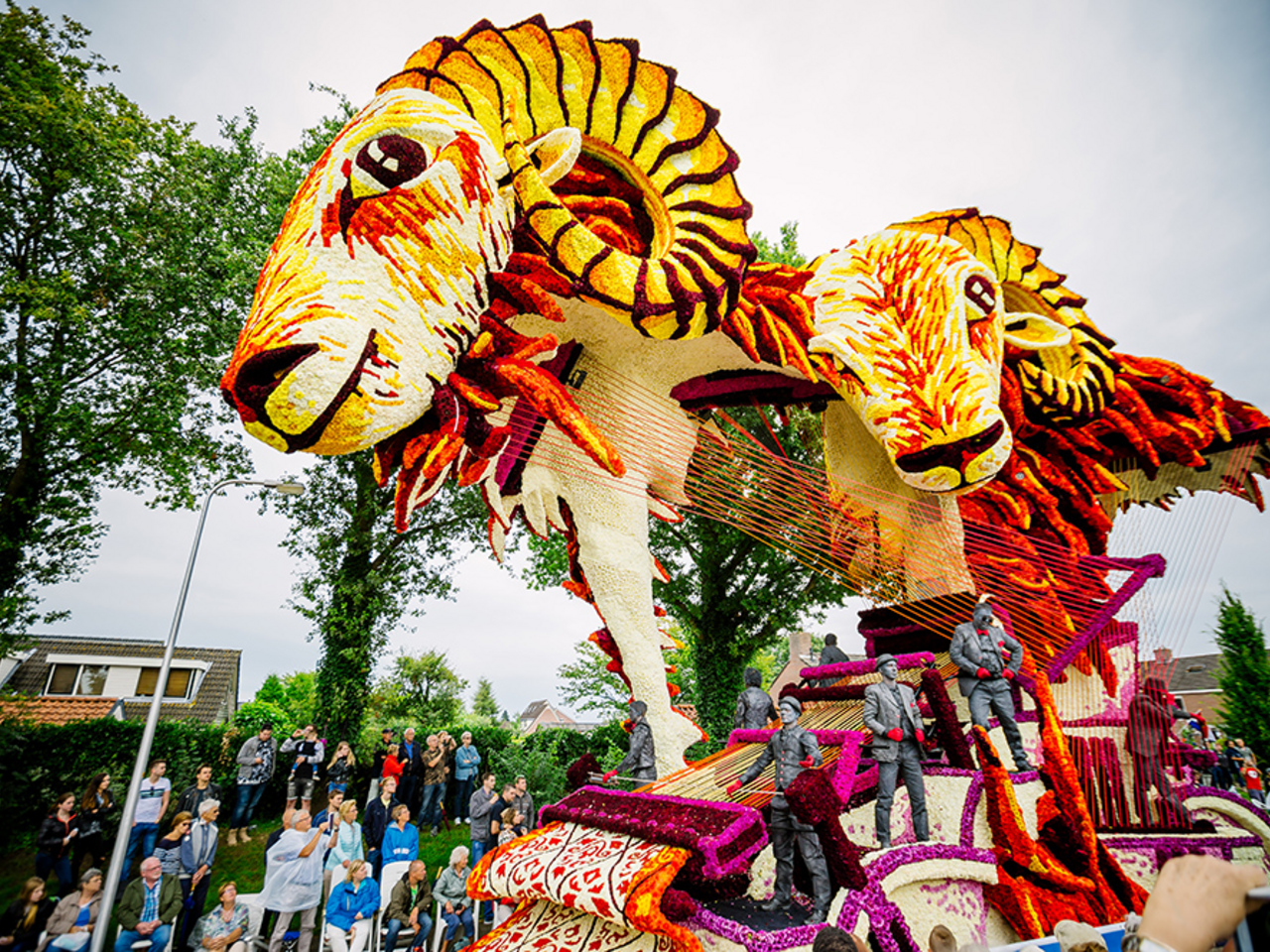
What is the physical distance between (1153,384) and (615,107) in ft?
24.6

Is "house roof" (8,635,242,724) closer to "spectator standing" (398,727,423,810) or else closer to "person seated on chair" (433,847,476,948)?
"spectator standing" (398,727,423,810)

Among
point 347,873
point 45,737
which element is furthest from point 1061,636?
point 45,737

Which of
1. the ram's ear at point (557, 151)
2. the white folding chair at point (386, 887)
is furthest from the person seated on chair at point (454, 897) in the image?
the ram's ear at point (557, 151)

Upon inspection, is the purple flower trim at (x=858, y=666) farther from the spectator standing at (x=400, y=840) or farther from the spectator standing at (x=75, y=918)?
the spectator standing at (x=75, y=918)

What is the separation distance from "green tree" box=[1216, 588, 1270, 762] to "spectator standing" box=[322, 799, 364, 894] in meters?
20.2

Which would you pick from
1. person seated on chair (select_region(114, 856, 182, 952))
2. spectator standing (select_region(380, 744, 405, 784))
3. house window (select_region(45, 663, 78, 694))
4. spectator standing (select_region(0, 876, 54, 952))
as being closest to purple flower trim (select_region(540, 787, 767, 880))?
person seated on chair (select_region(114, 856, 182, 952))

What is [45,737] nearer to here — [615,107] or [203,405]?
[203,405]

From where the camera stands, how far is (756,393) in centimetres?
656

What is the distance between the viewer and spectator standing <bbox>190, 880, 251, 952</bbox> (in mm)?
5504

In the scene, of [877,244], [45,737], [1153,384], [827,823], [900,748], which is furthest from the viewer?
[45,737]

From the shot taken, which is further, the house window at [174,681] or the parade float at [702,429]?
the house window at [174,681]

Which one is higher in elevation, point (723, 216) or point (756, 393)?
point (723, 216)

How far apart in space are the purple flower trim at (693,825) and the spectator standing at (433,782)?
5846 mm

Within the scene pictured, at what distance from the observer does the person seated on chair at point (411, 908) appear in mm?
6234
